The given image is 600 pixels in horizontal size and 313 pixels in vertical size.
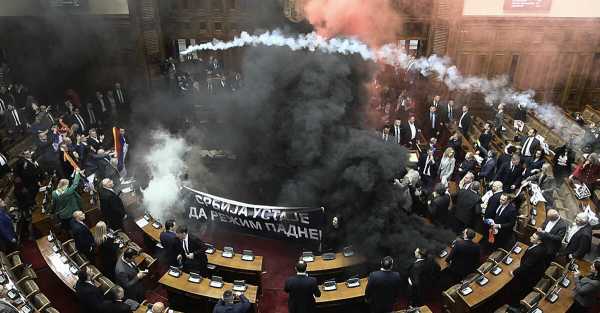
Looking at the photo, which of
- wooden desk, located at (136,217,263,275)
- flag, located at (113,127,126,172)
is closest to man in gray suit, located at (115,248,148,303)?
wooden desk, located at (136,217,263,275)

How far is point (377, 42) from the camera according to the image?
1642cm

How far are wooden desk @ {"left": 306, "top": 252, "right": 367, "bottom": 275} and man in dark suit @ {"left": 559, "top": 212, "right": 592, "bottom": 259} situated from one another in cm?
397

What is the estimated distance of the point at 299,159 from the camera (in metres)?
10.1

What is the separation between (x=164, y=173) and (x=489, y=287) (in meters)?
8.21

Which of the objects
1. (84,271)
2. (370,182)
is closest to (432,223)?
(370,182)

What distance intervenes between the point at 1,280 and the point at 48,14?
490 inches

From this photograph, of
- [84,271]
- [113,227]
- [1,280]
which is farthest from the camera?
[113,227]

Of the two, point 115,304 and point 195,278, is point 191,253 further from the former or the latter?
point 115,304

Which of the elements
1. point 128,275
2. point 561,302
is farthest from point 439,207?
point 128,275

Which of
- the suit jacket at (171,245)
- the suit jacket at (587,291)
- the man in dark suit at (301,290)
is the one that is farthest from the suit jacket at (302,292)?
the suit jacket at (587,291)

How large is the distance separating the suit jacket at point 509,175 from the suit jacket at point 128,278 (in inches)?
352

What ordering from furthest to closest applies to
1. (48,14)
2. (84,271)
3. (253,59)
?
(48,14)
(253,59)
(84,271)

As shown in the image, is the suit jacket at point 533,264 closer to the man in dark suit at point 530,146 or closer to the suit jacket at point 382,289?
the suit jacket at point 382,289

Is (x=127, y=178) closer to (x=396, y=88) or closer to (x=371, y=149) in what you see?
(x=371, y=149)
